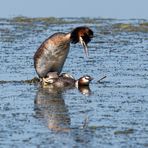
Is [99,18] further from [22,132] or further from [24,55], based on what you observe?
[22,132]

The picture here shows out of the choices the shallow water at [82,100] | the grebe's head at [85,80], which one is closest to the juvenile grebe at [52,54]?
the shallow water at [82,100]

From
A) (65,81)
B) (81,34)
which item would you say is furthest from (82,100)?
(81,34)

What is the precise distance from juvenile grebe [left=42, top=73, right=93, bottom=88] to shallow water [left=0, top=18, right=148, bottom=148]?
0.24m

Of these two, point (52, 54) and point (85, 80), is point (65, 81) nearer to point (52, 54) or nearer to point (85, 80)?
point (85, 80)

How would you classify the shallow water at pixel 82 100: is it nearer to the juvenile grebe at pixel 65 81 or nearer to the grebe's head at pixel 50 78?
the juvenile grebe at pixel 65 81

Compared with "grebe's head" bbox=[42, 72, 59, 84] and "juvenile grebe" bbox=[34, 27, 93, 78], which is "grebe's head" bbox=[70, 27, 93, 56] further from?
"grebe's head" bbox=[42, 72, 59, 84]

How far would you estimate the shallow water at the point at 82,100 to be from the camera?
42.1 feet

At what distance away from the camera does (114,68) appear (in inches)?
789

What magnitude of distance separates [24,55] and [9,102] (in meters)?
6.30

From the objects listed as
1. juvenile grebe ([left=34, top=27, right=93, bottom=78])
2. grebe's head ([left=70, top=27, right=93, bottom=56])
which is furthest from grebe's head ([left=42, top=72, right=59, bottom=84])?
grebe's head ([left=70, top=27, right=93, bottom=56])

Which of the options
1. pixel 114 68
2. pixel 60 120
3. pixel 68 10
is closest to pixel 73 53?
pixel 114 68

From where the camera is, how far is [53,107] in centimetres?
1548

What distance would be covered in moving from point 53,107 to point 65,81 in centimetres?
273

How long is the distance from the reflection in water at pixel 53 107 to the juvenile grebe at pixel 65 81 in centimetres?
20
